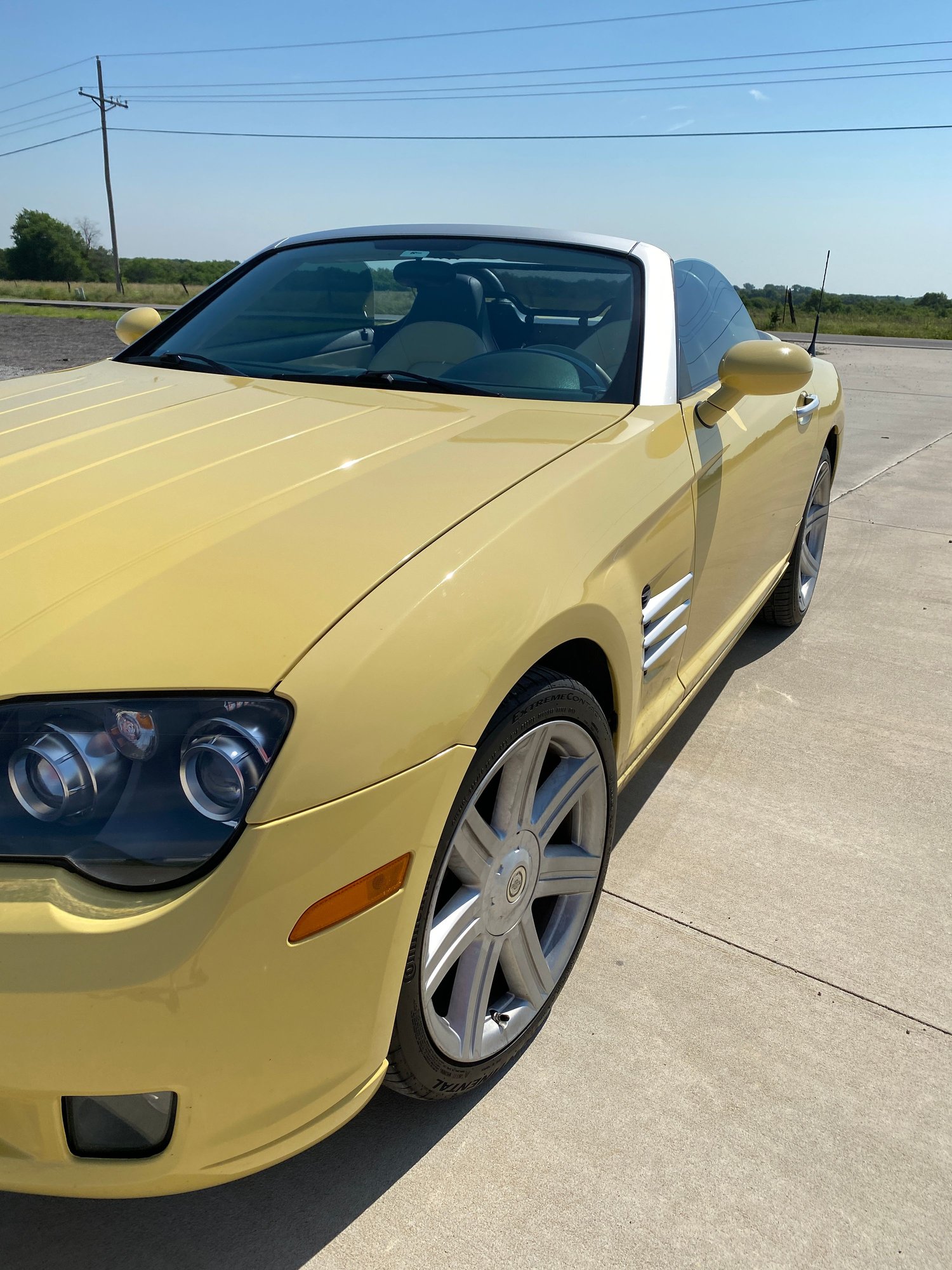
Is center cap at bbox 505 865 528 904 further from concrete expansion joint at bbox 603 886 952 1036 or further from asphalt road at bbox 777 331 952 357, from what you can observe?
asphalt road at bbox 777 331 952 357

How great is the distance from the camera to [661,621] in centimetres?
204

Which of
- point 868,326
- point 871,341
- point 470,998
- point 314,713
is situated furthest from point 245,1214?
point 868,326

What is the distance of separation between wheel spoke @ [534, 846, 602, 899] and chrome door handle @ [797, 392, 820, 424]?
1966 millimetres

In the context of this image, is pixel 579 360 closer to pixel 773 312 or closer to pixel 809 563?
pixel 809 563

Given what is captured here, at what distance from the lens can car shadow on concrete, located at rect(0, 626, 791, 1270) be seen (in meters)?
1.40

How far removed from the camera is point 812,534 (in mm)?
3965

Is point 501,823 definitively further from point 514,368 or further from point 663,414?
point 514,368

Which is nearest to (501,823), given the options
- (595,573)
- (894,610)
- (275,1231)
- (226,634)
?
(595,573)

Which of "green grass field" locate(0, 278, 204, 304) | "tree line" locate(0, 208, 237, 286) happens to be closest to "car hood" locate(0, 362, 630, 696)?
"green grass field" locate(0, 278, 204, 304)

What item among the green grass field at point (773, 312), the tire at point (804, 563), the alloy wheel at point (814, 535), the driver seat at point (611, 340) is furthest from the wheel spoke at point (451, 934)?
the green grass field at point (773, 312)

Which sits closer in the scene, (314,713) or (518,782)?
(314,713)

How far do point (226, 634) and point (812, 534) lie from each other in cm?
327

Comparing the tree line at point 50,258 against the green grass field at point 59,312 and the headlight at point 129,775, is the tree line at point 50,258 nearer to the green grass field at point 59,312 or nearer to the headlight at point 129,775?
the green grass field at point 59,312

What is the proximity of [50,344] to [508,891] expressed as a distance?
15627 millimetres
